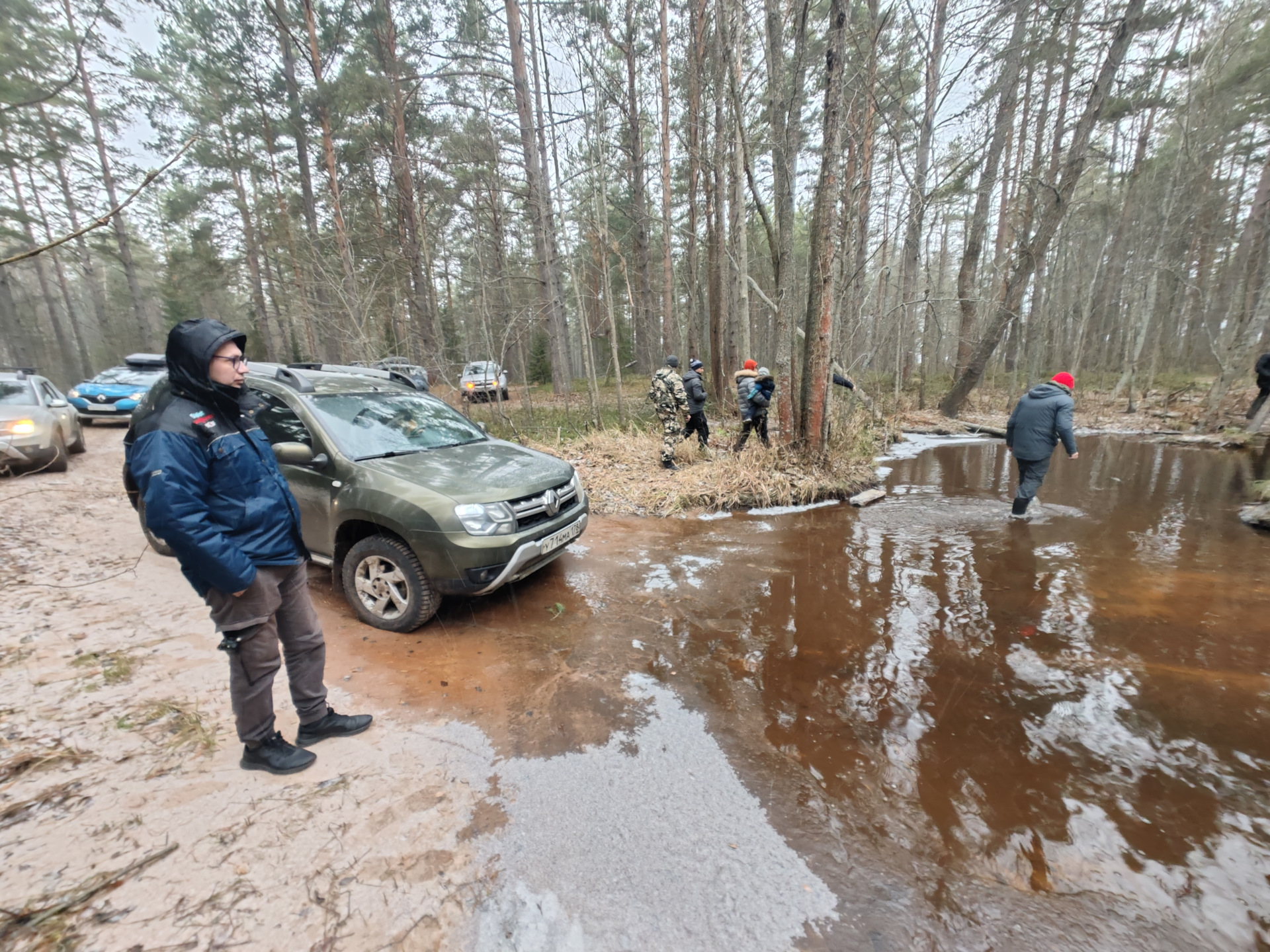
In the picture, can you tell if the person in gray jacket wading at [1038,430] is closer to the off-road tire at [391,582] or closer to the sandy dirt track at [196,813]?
the off-road tire at [391,582]

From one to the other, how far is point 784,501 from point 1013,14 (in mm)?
9567

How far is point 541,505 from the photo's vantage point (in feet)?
12.6

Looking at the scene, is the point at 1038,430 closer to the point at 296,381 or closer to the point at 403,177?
the point at 296,381

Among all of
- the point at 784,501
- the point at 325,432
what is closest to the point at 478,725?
the point at 325,432

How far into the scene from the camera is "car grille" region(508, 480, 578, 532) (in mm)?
3674

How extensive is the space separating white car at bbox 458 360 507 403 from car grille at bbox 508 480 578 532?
5.69 meters

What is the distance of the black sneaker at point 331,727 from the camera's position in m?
2.52

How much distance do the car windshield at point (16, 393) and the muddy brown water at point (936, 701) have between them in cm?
750

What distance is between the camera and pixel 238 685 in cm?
223

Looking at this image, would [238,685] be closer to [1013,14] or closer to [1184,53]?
[1013,14]

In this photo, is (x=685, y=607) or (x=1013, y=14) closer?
(x=685, y=607)

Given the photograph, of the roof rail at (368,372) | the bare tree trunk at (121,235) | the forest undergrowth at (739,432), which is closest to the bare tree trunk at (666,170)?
the forest undergrowth at (739,432)

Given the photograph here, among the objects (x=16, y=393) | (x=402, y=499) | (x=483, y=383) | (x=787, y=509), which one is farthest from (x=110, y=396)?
(x=787, y=509)

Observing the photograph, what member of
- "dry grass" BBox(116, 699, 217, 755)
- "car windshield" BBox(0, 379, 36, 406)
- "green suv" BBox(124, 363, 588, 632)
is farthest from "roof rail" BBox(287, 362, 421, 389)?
"car windshield" BBox(0, 379, 36, 406)
